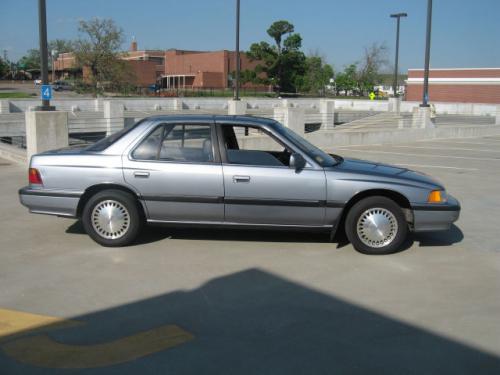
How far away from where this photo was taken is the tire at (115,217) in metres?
6.24

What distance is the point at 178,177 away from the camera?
6168 millimetres

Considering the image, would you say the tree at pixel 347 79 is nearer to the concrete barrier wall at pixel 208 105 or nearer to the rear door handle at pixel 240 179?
the concrete barrier wall at pixel 208 105

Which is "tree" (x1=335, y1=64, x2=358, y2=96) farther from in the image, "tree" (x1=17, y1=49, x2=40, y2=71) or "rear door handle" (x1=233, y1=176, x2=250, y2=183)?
"rear door handle" (x1=233, y1=176, x2=250, y2=183)

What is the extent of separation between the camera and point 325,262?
596 cm

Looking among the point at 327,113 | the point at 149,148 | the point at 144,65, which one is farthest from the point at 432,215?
the point at 144,65

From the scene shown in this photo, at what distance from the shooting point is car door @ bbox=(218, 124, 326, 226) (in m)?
6.09

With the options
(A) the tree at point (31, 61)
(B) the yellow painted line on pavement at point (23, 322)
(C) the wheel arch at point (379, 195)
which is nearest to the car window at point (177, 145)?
(C) the wheel arch at point (379, 195)

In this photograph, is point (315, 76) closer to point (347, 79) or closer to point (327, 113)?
point (347, 79)

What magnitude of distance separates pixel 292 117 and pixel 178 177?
11880 millimetres

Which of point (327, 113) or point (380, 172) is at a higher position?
point (327, 113)

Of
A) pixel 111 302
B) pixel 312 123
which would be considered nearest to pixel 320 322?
→ pixel 111 302

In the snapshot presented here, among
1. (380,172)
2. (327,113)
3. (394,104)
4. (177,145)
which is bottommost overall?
(380,172)

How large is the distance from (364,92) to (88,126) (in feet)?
225

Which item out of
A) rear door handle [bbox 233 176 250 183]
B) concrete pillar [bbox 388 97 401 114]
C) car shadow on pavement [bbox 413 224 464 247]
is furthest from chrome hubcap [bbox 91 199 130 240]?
concrete pillar [bbox 388 97 401 114]
